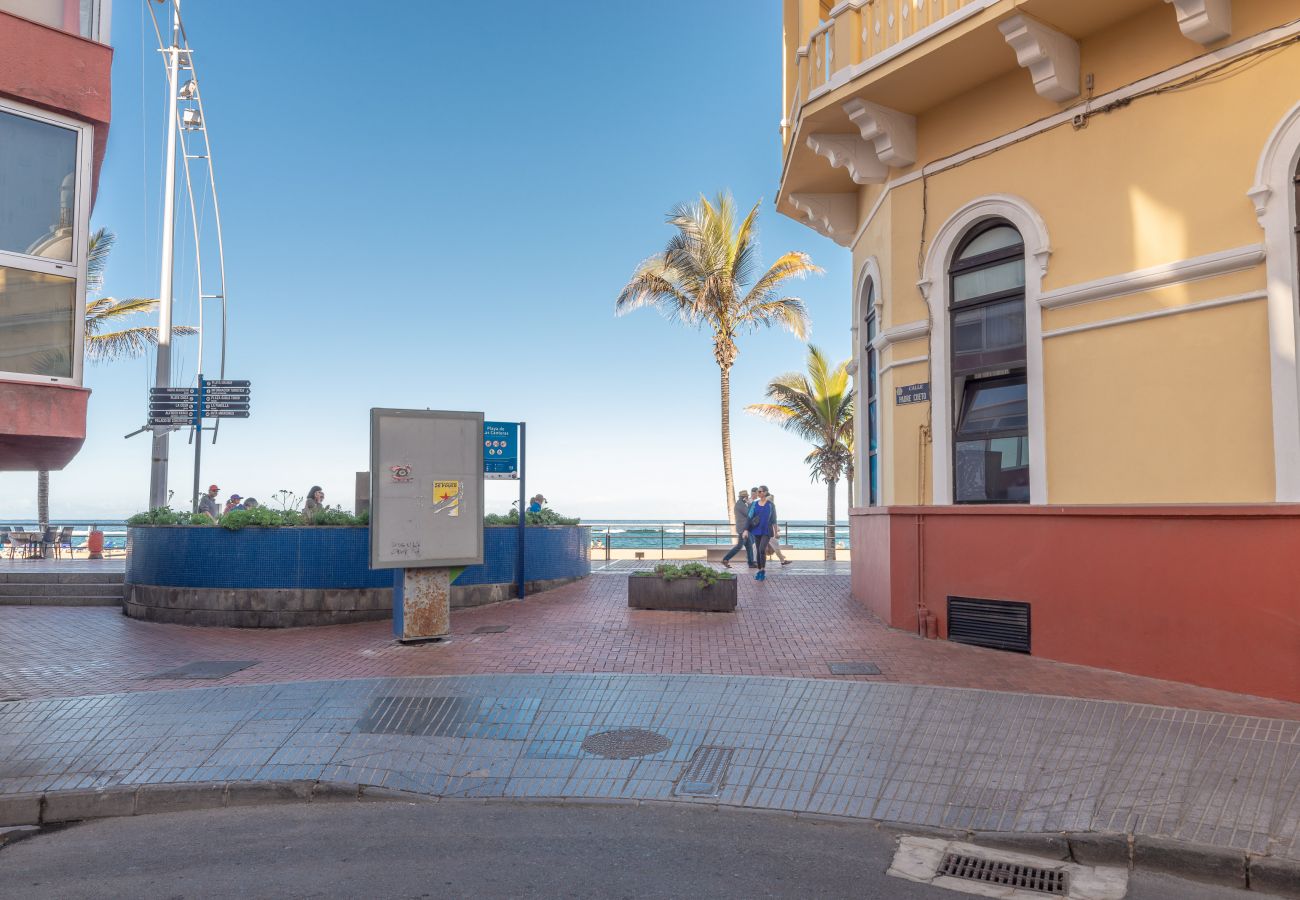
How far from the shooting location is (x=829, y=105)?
10.8 m

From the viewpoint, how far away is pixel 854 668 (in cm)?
837

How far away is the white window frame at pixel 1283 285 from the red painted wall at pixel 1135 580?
0.52 metres

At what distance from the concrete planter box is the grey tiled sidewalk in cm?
408

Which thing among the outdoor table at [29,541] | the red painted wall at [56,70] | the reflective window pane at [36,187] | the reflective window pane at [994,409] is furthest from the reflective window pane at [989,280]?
the outdoor table at [29,541]

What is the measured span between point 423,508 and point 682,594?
3756 mm

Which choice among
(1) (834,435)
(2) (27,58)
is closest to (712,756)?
(2) (27,58)

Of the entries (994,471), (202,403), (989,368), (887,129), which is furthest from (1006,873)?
Answer: (202,403)

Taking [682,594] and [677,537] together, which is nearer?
[682,594]

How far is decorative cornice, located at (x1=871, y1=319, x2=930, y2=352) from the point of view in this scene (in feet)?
34.4

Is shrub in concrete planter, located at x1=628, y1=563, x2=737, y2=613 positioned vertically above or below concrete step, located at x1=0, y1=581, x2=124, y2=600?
above

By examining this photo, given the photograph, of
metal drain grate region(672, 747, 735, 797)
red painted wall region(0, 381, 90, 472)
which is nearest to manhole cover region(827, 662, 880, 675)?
metal drain grate region(672, 747, 735, 797)

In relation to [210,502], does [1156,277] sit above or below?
above

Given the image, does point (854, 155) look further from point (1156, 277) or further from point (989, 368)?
point (1156, 277)

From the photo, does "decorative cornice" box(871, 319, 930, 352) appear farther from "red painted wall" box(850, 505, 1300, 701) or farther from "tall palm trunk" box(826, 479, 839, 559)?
"tall palm trunk" box(826, 479, 839, 559)
